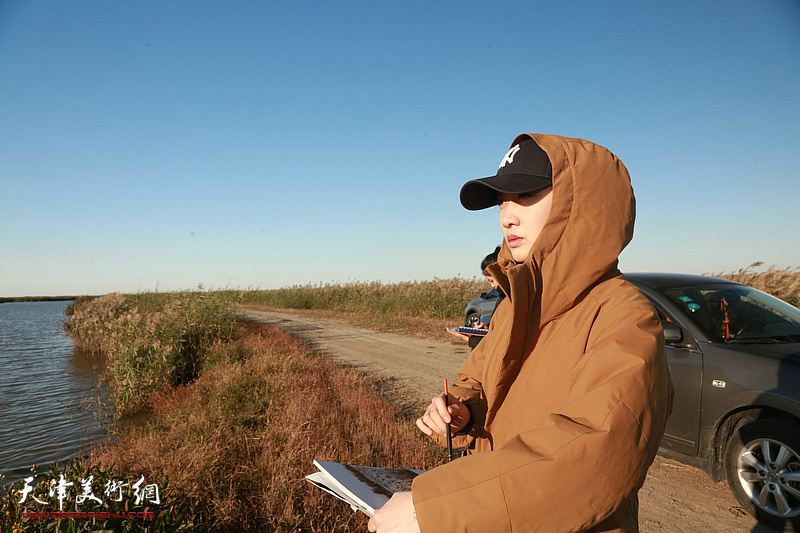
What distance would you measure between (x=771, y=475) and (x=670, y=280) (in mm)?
2057

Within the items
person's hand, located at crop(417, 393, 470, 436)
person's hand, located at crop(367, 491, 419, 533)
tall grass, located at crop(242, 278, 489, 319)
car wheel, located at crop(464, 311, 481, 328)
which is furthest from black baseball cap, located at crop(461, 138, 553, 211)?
tall grass, located at crop(242, 278, 489, 319)

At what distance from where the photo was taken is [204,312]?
40.8 ft

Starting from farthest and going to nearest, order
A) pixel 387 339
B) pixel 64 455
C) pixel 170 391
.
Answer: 1. pixel 387 339
2. pixel 170 391
3. pixel 64 455

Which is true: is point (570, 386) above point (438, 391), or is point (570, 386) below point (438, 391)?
above

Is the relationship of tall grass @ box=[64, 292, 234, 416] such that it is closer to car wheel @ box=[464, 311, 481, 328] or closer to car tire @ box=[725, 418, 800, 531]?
car wheel @ box=[464, 311, 481, 328]

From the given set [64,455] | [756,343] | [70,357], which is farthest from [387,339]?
[756,343]

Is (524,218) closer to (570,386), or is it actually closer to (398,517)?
(570,386)

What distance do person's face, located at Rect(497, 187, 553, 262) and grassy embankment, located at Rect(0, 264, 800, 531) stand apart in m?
2.67

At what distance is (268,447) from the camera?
437cm

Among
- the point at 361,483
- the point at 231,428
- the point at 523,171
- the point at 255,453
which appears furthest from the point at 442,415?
the point at 231,428

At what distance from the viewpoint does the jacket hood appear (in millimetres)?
1295

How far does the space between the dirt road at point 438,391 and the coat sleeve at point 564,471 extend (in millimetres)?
3354

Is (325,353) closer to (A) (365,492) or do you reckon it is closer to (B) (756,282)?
(B) (756,282)

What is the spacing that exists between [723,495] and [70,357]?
17.9 m
